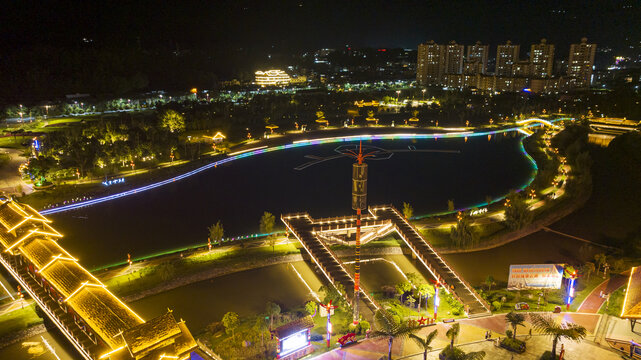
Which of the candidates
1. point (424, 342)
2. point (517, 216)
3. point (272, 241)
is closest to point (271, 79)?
point (517, 216)

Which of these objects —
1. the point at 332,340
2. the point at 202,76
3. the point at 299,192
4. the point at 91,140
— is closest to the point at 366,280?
the point at 332,340

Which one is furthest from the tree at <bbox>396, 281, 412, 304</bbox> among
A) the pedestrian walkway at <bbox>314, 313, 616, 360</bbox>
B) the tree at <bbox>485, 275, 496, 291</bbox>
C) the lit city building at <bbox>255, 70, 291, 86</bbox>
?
the lit city building at <bbox>255, 70, 291, 86</bbox>

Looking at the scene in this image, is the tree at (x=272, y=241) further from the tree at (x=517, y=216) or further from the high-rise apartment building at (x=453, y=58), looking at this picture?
the high-rise apartment building at (x=453, y=58)

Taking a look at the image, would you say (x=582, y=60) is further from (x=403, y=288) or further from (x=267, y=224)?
(x=403, y=288)

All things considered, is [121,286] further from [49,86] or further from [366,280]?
[49,86]

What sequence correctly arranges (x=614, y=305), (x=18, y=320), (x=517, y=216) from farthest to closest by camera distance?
(x=517, y=216), (x=614, y=305), (x=18, y=320)

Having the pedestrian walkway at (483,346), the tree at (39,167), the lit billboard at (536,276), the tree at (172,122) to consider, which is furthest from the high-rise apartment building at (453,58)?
the pedestrian walkway at (483,346)
